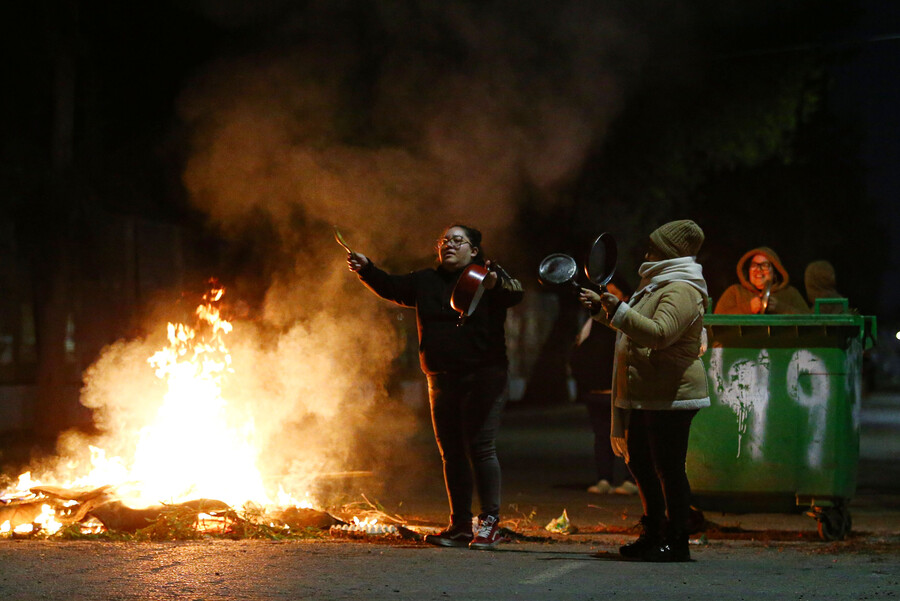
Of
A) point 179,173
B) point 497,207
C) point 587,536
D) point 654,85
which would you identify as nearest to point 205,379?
point 587,536

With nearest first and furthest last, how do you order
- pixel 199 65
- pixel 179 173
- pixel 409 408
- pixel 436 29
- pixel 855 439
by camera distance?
pixel 855 439, pixel 436 29, pixel 199 65, pixel 179 173, pixel 409 408

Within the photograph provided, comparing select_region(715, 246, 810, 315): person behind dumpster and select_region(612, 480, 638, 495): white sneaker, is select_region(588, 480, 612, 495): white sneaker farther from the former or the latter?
select_region(715, 246, 810, 315): person behind dumpster

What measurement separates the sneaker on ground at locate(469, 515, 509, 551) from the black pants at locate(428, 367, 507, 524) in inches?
1.8

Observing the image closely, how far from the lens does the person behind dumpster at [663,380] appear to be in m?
5.68

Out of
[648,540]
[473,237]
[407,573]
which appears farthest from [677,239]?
[407,573]

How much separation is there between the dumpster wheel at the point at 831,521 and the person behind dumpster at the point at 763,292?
4.29 ft

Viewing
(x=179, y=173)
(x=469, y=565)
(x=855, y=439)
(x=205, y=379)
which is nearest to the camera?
(x=469, y=565)

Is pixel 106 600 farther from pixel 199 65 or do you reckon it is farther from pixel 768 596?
pixel 199 65

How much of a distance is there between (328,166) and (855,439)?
5.09 m

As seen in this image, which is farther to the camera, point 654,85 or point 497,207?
point 654,85

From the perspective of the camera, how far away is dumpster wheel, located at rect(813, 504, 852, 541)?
6.98 metres

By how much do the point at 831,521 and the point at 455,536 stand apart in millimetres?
2108

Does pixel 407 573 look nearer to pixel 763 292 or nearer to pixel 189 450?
pixel 189 450

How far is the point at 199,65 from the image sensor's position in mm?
12578
